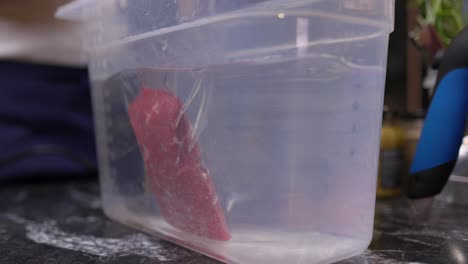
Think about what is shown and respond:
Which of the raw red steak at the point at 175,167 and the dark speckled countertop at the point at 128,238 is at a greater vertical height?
the raw red steak at the point at 175,167

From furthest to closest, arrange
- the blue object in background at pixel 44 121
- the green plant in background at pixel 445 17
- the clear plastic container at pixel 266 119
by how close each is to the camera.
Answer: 1. the blue object in background at pixel 44 121
2. the green plant in background at pixel 445 17
3. the clear plastic container at pixel 266 119

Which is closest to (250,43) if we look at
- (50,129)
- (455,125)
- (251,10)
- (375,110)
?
(251,10)

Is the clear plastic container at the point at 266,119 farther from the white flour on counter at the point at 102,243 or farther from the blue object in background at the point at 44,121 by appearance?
the blue object in background at the point at 44,121

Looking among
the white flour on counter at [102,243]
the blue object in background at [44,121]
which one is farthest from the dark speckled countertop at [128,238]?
the blue object in background at [44,121]

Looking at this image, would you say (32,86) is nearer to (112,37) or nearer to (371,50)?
(112,37)

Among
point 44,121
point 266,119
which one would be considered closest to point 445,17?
point 266,119

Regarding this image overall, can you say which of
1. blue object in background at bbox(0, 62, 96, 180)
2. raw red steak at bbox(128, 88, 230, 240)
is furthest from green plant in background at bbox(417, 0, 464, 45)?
blue object in background at bbox(0, 62, 96, 180)

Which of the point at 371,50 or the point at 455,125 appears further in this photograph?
the point at 455,125
